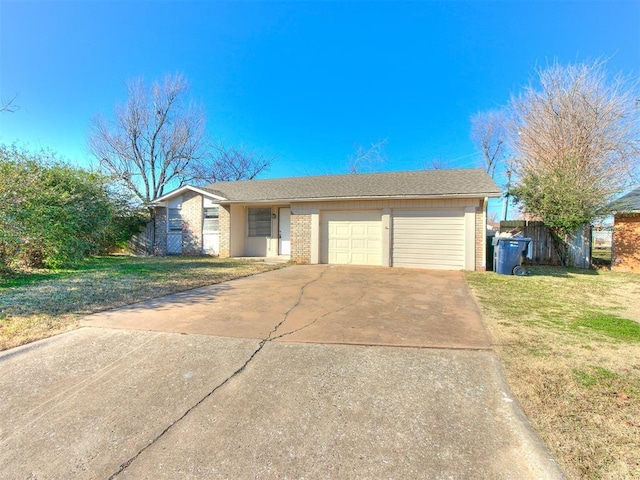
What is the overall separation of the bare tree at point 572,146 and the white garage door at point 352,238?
6.57 metres

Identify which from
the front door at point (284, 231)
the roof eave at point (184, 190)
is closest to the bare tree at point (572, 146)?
the front door at point (284, 231)

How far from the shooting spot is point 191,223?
14359mm

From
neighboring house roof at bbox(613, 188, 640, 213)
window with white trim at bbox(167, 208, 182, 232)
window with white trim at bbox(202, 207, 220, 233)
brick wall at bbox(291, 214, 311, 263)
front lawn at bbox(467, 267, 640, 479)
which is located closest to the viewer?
front lawn at bbox(467, 267, 640, 479)

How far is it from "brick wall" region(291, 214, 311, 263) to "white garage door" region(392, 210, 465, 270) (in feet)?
10.9

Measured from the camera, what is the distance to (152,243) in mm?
15234

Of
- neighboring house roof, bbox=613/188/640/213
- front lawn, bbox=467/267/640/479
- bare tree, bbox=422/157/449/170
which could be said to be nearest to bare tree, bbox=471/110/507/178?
bare tree, bbox=422/157/449/170

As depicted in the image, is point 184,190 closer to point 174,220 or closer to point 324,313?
point 174,220

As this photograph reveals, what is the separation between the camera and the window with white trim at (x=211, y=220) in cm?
1386

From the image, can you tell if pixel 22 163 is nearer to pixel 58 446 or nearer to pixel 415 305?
pixel 58 446

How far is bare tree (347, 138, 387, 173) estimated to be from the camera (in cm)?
Result: 2402

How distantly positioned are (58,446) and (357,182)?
1215 cm

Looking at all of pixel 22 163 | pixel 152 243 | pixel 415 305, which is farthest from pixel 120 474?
pixel 152 243

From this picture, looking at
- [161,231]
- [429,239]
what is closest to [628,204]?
[429,239]

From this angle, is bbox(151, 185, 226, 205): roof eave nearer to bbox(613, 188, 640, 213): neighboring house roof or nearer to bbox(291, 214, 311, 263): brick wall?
bbox(291, 214, 311, 263): brick wall
